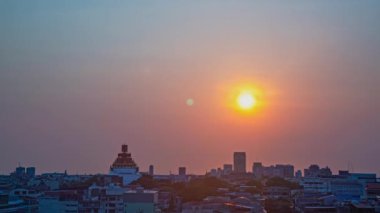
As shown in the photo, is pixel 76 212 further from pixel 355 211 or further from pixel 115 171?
pixel 115 171

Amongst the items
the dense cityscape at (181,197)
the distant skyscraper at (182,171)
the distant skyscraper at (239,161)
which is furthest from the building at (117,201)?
the distant skyscraper at (239,161)

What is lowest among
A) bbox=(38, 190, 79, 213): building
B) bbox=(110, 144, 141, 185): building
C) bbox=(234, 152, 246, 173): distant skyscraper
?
bbox=(38, 190, 79, 213): building

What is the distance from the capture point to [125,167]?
76.6 m

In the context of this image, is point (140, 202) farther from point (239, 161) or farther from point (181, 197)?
point (239, 161)

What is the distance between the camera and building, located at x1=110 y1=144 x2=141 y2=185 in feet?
242

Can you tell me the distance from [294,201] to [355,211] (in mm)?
13430

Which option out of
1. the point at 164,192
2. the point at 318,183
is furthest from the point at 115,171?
the point at 318,183

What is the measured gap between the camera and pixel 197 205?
1726 inches

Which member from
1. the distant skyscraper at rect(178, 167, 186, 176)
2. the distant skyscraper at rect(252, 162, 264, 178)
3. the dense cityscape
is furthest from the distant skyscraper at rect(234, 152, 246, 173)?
the dense cityscape

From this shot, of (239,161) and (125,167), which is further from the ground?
(239,161)

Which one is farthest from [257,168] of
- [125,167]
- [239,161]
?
[125,167]

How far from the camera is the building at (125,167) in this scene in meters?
73.8

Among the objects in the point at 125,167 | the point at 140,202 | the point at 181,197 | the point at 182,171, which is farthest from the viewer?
the point at 182,171

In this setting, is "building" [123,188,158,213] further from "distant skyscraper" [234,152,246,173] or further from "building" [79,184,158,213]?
"distant skyscraper" [234,152,246,173]
